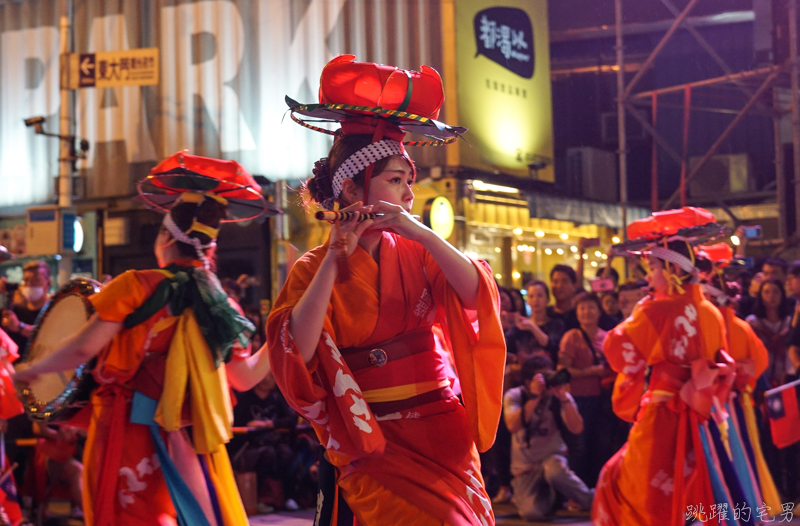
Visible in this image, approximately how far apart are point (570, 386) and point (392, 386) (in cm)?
407

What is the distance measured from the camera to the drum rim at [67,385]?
11.7 ft

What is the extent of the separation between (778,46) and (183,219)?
22.1ft

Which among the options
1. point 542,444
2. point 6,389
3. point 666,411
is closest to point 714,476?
point 666,411

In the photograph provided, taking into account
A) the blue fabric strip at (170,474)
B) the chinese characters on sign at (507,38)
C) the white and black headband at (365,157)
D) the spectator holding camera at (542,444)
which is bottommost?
the spectator holding camera at (542,444)

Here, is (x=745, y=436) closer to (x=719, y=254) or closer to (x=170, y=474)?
(x=719, y=254)

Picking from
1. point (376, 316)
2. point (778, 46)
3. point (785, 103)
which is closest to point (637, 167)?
point (785, 103)

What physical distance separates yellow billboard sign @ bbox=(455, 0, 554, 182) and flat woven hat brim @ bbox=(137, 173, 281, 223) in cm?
601

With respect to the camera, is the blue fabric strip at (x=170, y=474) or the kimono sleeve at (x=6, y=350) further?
the kimono sleeve at (x=6, y=350)

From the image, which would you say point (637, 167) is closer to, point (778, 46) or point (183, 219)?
point (778, 46)

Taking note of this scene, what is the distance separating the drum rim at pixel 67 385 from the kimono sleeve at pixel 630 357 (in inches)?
96.1

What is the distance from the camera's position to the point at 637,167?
610 inches

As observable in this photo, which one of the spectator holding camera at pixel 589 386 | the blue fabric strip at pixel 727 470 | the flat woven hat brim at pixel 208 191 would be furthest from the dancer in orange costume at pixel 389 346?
the spectator holding camera at pixel 589 386

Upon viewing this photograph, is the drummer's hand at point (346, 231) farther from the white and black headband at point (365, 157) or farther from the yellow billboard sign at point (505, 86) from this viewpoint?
the yellow billboard sign at point (505, 86)

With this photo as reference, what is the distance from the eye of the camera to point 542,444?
568cm
